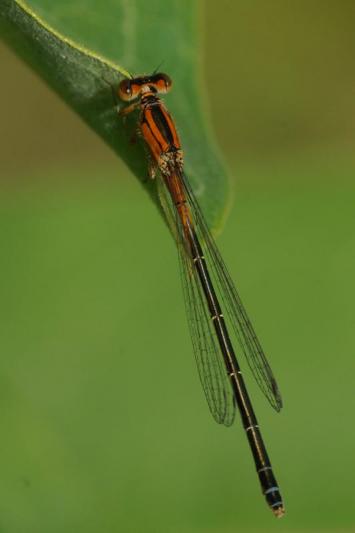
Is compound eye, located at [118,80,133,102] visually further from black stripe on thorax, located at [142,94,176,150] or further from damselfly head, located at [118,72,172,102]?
black stripe on thorax, located at [142,94,176,150]

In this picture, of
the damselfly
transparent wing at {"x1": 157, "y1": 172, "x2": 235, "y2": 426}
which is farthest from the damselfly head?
transparent wing at {"x1": 157, "y1": 172, "x2": 235, "y2": 426}

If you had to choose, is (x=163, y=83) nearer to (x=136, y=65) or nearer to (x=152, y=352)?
(x=136, y=65)

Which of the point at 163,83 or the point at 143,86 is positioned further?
the point at 143,86

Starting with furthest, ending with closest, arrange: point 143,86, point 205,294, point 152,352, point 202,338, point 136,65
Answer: point 205,294, point 202,338, point 143,86, point 152,352, point 136,65

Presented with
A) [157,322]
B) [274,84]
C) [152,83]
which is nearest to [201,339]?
[157,322]

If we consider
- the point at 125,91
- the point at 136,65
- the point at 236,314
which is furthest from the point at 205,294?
the point at 136,65

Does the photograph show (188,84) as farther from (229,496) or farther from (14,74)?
(14,74)
